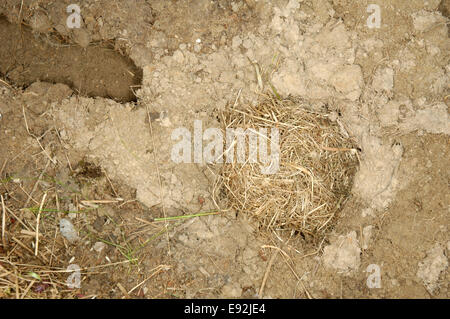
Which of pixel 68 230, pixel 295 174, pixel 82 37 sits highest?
pixel 82 37

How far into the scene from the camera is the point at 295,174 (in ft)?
8.46

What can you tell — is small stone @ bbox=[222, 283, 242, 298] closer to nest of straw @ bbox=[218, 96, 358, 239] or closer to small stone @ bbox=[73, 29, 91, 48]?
nest of straw @ bbox=[218, 96, 358, 239]

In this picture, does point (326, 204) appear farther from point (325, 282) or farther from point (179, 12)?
point (179, 12)

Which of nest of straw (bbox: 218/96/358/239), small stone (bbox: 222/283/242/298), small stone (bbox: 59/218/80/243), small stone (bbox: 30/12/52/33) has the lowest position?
small stone (bbox: 222/283/242/298)

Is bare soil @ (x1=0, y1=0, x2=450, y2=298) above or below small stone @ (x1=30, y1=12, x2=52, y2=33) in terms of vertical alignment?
below

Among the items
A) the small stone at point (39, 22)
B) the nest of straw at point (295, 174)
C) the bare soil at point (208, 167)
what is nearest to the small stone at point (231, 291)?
the bare soil at point (208, 167)

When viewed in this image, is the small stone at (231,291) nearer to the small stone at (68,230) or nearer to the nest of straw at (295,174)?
the nest of straw at (295,174)

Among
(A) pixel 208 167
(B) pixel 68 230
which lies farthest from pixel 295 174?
(B) pixel 68 230

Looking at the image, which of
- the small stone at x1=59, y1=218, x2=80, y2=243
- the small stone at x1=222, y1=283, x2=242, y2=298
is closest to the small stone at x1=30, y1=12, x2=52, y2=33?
the small stone at x1=59, y1=218, x2=80, y2=243

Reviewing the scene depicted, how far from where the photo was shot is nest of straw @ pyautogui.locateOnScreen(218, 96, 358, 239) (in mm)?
2588

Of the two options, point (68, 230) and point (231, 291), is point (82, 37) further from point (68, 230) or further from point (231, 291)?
point (231, 291)

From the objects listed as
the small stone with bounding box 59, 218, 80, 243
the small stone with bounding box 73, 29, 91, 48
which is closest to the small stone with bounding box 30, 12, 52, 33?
the small stone with bounding box 73, 29, 91, 48

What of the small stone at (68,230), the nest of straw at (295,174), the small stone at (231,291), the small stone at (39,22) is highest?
the small stone at (39,22)

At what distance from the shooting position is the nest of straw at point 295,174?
8.49ft
